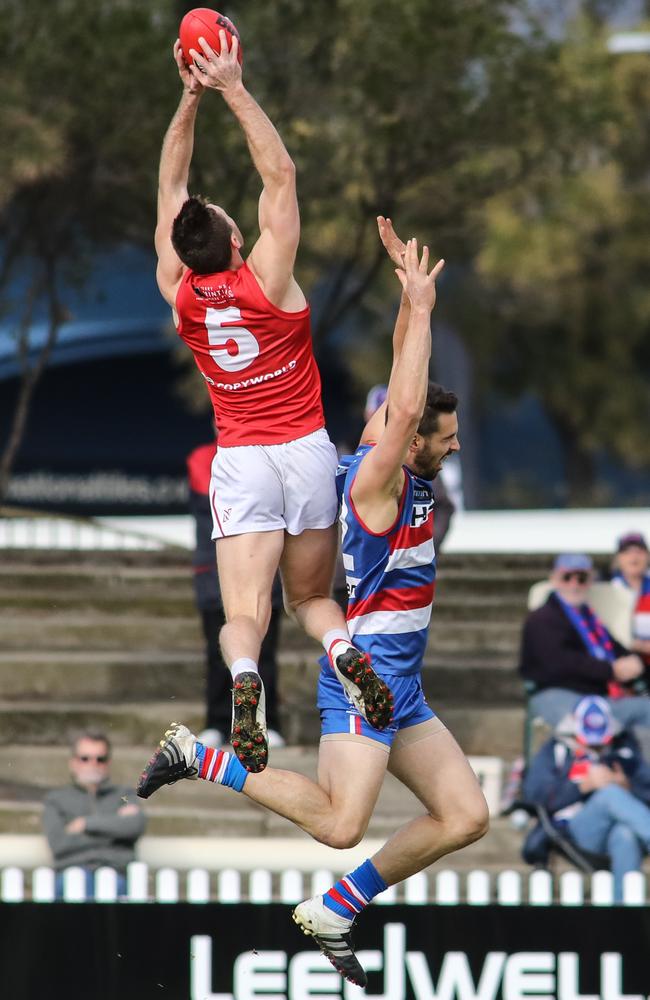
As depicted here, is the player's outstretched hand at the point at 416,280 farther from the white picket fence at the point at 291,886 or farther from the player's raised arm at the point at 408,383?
the white picket fence at the point at 291,886

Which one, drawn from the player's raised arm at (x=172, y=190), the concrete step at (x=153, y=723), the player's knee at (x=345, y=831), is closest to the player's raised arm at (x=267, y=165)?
the player's raised arm at (x=172, y=190)

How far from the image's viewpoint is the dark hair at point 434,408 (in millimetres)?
6352

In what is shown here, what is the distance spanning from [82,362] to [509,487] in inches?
293

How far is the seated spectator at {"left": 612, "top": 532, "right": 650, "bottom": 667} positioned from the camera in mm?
11766

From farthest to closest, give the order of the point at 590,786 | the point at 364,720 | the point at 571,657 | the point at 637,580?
the point at 637,580 < the point at 571,657 < the point at 590,786 < the point at 364,720

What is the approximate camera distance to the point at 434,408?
635 cm

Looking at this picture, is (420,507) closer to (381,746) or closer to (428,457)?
(428,457)

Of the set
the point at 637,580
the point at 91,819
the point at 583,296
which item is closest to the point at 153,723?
the point at 91,819

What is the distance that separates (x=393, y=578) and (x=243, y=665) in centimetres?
71

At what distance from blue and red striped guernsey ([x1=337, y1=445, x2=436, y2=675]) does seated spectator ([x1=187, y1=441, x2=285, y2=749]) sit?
4.17 m

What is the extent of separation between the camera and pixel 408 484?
6.43m

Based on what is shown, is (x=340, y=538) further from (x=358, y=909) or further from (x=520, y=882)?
(x=520, y=882)

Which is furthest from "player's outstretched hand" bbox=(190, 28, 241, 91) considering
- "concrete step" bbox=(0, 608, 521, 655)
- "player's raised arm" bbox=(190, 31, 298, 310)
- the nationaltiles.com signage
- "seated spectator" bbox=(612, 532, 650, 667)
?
"concrete step" bbox=(0, 608, 521, 655)

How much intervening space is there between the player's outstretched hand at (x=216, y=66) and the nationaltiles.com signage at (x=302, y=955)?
15.7 feet
